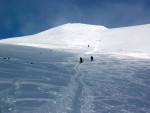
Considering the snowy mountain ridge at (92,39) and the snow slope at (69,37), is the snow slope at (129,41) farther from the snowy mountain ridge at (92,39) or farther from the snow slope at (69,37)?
the snow slope at (69,37)

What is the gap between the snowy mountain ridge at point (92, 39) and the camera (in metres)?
44.3

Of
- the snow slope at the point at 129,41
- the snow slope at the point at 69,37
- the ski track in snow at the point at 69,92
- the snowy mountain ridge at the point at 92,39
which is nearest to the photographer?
the ski track in snow at the point at 69,92

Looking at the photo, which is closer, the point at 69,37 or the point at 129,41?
the point at 129,41

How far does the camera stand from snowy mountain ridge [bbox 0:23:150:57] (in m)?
44.3

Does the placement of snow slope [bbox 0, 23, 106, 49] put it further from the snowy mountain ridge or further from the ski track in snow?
the ski track in snow

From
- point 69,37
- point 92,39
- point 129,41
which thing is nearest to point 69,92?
point 129,41

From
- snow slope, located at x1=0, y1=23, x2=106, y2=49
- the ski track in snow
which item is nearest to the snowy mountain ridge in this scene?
snow slope, located at x1=0, y1=23, x2=106, y2=49

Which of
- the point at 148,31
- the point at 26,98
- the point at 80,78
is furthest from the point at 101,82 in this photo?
the point at 148,31

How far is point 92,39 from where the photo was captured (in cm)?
5509

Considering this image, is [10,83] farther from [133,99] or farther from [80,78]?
[133,99]

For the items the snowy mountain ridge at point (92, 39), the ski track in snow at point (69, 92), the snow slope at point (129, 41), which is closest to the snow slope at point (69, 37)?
the snowy mountain ridge at point (92, 39)

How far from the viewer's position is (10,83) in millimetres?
14289

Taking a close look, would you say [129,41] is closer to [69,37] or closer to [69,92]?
[69,37]

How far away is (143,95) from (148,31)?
44.5m
